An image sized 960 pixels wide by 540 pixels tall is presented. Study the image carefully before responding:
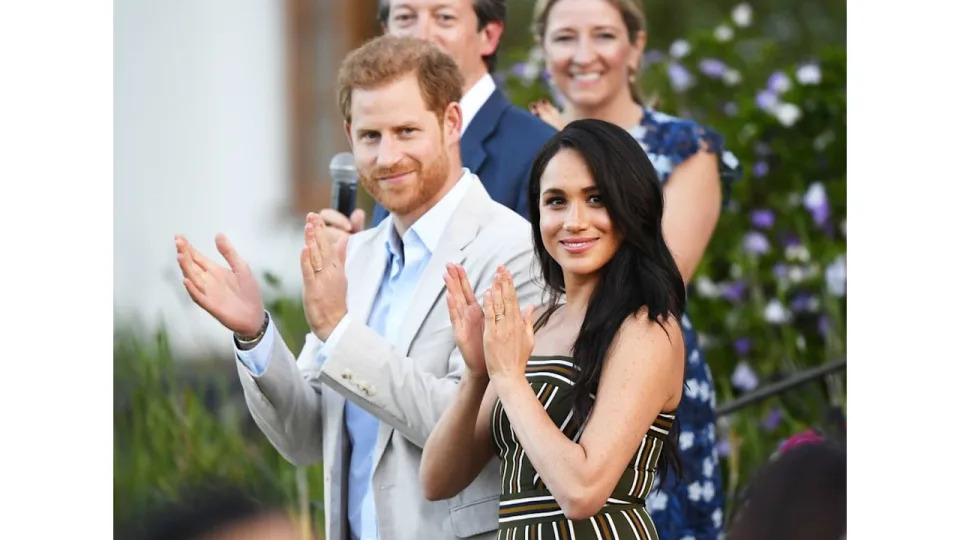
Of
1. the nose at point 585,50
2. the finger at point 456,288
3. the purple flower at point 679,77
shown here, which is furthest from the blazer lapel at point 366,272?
the purple flower at point 679,77

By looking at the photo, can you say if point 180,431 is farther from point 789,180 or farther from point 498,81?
point 789,180

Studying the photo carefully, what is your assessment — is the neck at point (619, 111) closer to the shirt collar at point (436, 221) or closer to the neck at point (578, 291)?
the shirt collar at point (436, 221)

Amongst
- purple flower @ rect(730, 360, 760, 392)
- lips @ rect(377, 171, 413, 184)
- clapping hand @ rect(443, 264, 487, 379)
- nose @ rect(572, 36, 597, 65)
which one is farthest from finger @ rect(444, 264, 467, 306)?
purple flower @ rect(730, 360, 760, 392)

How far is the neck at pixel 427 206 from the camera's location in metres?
2.60

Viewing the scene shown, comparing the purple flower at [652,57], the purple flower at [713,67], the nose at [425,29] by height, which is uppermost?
the purple flower at [713,67]

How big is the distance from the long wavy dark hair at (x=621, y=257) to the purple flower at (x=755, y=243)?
1.75 meters

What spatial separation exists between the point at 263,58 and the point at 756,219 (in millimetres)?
1503

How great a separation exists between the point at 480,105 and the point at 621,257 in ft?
2.84

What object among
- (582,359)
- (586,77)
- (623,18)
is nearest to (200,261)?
(582,359)

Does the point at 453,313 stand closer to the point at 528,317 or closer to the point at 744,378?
the point at 528,317

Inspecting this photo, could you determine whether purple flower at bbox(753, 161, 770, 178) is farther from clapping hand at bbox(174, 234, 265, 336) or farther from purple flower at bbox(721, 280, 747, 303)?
clapping hand at bbox(174, 234, 265, 336)
